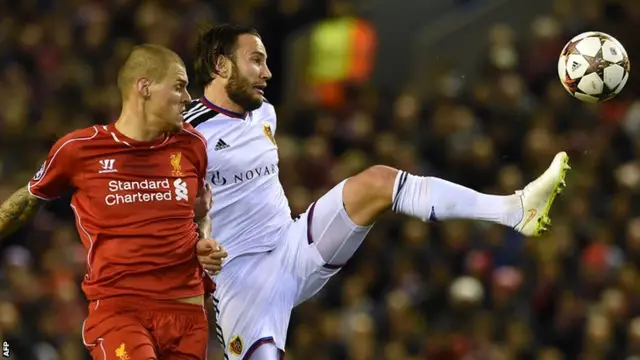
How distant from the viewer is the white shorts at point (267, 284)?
915cm

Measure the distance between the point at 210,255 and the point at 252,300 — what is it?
1.40 metres

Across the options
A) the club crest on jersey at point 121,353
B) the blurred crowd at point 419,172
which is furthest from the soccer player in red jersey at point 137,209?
the blurred crowd at point 419,172

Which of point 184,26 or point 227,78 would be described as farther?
point 184,26

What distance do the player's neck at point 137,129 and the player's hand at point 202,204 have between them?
0.50 meters

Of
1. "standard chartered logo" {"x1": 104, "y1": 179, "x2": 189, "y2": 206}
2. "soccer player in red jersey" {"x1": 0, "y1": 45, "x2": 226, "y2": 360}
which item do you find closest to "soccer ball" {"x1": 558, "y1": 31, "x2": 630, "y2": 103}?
"soccer player in red jersey" {"x1": 0, "y1": 45, "x2": 226, "y2": 360}

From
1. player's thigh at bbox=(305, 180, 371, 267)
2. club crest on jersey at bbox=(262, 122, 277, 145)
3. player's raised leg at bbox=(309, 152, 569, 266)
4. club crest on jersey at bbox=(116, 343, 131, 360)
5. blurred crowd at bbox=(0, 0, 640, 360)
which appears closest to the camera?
club crest on jersey at bbox=(116, 343, 131, 360)

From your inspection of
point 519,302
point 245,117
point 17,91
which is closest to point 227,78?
point 245,117

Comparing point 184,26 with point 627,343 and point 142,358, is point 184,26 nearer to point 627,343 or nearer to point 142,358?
point 627,343

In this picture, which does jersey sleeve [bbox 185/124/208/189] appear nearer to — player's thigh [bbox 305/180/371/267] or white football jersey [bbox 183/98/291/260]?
white football jersey [bbox 183/98/291/260]

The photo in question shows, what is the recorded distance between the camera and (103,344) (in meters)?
A: 7.64

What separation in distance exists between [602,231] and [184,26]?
5.56 metres

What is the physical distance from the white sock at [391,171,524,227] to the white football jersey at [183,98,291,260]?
40.8 inches

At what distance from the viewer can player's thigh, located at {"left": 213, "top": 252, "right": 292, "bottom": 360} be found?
361 inches

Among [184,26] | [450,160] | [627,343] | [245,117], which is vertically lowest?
[627,343]
